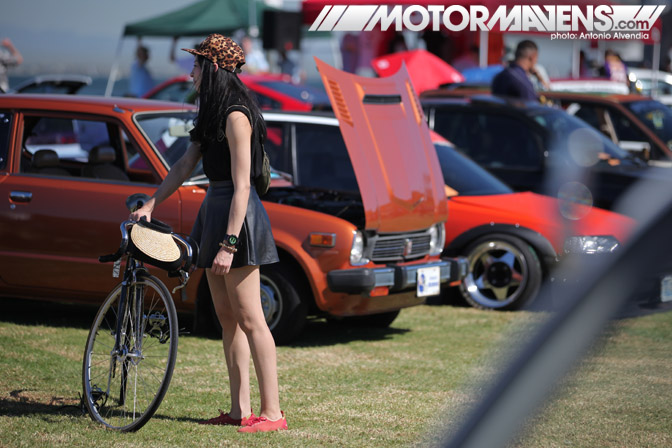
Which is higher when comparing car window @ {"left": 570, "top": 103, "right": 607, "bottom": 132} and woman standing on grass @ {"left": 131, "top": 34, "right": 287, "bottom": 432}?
car window @ {"left": 570, "top": 103, "right": 607, "bottom": 132}

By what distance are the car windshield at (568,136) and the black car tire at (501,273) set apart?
1.82 metres

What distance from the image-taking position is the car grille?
6395 mm

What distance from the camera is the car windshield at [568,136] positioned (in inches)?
366

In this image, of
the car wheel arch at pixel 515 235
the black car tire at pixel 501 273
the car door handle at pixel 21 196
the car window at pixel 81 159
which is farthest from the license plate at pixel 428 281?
the car door handle at pixel 21 196

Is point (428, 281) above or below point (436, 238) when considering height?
below

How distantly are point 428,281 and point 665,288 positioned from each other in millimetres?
5115

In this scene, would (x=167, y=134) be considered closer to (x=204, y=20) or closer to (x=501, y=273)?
(x=501, y=273)

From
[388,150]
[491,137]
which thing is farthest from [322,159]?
[491,137]

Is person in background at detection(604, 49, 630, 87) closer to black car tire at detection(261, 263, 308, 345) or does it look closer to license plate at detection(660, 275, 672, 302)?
black car tire at detection(261, 263, 308, 345)

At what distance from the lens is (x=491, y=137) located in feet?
31.3

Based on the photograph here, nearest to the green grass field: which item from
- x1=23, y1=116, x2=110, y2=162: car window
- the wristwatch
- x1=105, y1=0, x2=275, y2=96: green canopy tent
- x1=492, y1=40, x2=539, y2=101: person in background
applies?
the wristwatch

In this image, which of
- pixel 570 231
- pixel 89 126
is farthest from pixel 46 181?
pixel 570 231

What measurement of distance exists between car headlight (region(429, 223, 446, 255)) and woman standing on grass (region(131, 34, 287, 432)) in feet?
8.79

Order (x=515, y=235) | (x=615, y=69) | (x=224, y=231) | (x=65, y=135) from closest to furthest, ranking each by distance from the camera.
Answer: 1. (x=224, y=231)
2. (x=515, y=235)
3. (x=65, y=135)
4. (x=615, y=69)
